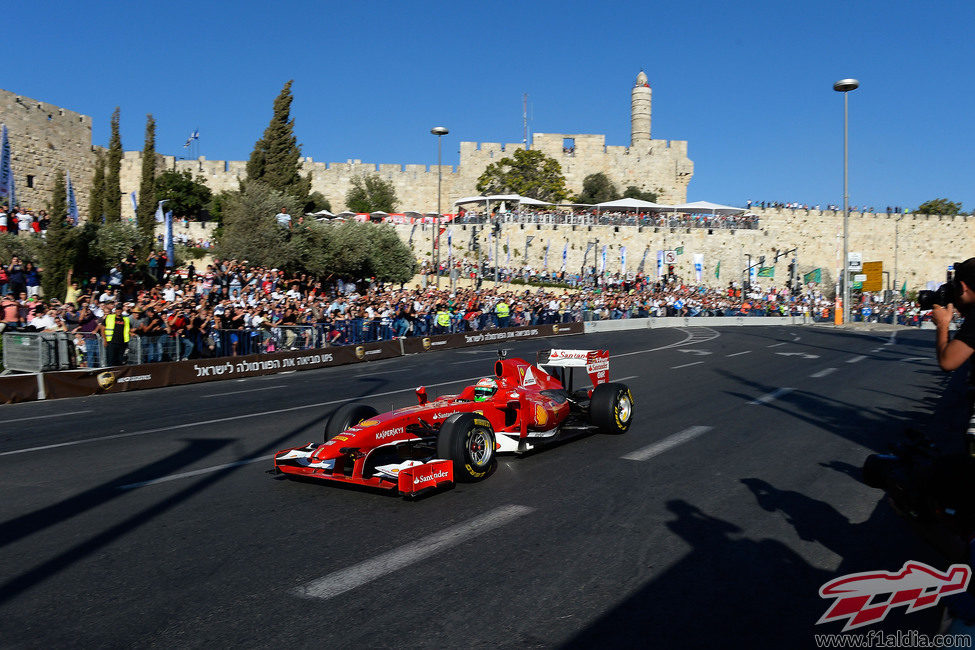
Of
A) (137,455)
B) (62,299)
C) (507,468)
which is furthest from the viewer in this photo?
(62,299)

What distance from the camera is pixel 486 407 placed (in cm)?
835

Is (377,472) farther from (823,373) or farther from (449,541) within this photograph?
(823,373)

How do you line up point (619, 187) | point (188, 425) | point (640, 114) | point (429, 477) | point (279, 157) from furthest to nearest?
point (640, 114) < point (619, 187) < point (279, 157) < point (188, 425) < point (429, 477)

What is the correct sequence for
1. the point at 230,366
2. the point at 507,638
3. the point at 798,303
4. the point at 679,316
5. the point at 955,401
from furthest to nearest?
1. the point at 798,303
2. the point at 679,316
3. the point at 230,366
4. the point at 955,401
5. the point at 507,638

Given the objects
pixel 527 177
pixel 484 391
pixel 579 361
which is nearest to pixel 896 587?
pixel 484 391

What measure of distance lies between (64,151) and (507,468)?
163ft

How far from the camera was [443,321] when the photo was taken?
27.8 metres

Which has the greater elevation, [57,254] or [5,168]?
[5,168]

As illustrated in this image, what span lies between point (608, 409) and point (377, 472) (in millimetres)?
3917

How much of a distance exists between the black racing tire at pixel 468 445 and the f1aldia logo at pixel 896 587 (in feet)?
13.8

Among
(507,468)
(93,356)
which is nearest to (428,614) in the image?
(507,468)

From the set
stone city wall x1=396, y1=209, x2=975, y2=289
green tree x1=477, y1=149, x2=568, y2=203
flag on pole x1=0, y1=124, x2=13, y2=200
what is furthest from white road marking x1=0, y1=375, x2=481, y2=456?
green tree x1=477, y1=149, x2=568, y2=203

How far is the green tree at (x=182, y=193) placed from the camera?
6412 cm

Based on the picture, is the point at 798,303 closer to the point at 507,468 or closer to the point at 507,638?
the point at 507,468
